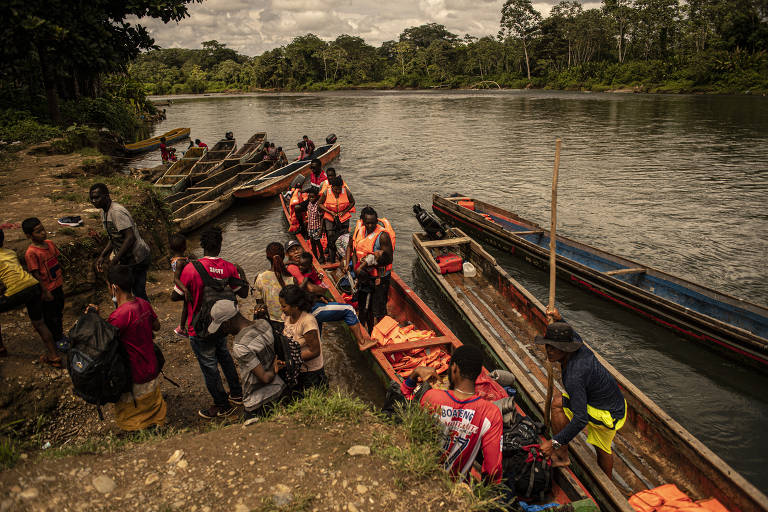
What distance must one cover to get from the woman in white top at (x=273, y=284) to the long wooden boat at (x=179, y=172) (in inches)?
487

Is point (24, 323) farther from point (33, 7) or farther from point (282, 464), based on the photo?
point (33, 7)

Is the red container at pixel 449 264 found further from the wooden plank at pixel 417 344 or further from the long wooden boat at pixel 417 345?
the wooden plank at pixel 417 344

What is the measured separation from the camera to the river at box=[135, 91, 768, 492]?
23.4ft

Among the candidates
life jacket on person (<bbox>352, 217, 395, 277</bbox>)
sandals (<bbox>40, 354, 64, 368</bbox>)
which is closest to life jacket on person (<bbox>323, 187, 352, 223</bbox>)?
life jacket on person (<bbox>352, 217, 395, 277</bbox>)


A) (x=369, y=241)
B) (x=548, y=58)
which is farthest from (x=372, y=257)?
(x=548, y=58)

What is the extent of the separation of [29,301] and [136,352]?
2178 mm

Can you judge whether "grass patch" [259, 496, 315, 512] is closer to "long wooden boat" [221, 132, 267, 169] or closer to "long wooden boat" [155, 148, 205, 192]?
"long wooden boat" [155, 148, 205, 192]

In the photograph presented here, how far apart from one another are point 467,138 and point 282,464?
29.1 m

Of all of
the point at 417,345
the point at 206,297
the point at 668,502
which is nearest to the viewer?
the point at 668,502

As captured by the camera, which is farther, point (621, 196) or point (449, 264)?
point (621, 196)

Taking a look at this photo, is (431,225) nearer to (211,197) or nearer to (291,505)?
(291,505)

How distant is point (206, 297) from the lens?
4574 millimetres

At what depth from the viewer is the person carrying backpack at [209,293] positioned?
14.9ft

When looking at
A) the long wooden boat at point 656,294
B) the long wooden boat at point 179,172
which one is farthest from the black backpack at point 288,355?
the long wooden boat at point 179,172
